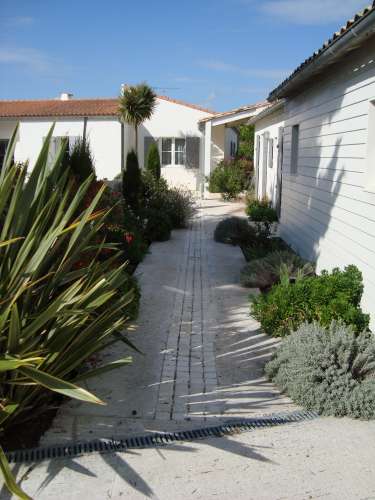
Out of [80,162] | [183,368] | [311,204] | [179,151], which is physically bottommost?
[183,368]

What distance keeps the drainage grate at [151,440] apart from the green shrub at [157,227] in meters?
9.09

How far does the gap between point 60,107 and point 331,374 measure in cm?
2435

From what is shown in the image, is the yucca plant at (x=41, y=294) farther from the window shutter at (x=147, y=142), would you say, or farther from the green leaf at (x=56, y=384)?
the window shutter at (x=147, y=142)

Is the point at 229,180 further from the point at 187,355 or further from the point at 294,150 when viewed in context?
the point at 187,355

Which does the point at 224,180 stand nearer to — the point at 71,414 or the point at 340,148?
the point at 340,148

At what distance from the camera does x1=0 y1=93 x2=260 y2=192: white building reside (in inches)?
966

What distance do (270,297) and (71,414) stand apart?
2.99m

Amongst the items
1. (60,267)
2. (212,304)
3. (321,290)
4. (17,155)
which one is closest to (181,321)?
(212,304)

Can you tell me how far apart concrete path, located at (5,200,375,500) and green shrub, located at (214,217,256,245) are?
5.16 metres

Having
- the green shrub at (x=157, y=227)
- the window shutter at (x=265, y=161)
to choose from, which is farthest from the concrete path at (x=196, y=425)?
the window shutter at (x=265, y=161)

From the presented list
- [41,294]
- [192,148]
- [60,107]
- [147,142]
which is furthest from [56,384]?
[60,107]

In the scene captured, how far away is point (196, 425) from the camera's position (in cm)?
407

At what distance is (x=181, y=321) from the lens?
6824 millimetres

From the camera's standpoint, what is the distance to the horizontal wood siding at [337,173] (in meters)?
6.06
